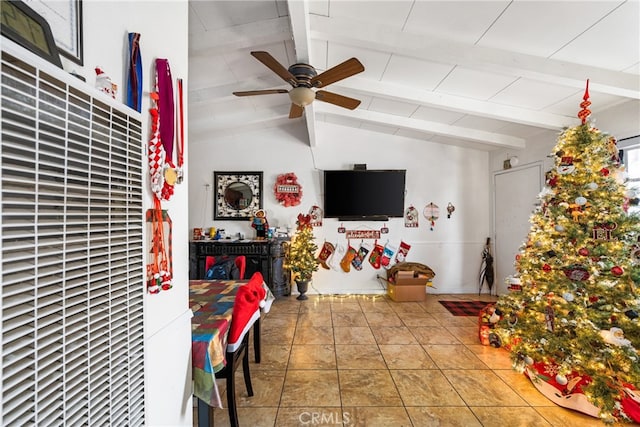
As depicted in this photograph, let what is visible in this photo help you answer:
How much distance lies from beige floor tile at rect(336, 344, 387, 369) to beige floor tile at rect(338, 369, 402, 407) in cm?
8

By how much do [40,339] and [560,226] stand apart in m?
3.02

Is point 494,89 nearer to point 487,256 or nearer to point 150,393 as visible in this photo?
point 487,256

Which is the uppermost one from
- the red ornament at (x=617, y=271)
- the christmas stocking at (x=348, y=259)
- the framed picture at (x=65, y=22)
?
the framed picture at (x=65, y=22)

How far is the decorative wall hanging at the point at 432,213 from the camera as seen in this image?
16.0 feet

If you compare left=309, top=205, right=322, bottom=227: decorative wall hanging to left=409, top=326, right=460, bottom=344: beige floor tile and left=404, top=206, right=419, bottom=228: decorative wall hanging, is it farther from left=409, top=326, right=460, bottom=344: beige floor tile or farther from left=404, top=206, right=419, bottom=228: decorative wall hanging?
left=409, top=326, right=460, bottom=344: beige floor tile

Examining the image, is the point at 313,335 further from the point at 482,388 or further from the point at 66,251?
the point at 66,251

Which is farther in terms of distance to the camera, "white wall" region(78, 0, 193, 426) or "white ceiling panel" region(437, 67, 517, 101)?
"white ceiling panel" region(437, 67, 517, 101)

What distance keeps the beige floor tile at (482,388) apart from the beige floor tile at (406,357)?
0.66 feet

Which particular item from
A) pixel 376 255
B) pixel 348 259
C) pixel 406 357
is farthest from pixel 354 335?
pixel 376 255

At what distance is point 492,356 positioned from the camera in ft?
9.04

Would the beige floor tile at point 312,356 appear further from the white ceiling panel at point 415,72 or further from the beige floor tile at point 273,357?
the white ceiling panel at point 415,72

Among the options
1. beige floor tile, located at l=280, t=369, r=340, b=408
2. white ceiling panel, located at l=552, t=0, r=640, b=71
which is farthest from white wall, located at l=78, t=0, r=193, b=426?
white ceiling panel, located at l=552, t=0, r=640, b=71

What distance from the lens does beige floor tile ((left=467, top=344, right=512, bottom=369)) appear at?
2.59 metres

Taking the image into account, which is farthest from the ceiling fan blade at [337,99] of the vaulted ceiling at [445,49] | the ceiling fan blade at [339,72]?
the vaulted ceiling at [445,49]
